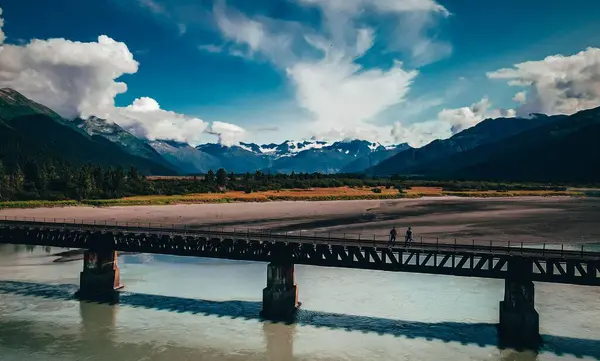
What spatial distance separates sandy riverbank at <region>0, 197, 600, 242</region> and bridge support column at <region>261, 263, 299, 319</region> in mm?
43804

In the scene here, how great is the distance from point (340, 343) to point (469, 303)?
53.7ft

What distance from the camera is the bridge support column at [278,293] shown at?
135 ft

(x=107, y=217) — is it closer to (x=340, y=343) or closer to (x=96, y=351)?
(x=96, y=351)

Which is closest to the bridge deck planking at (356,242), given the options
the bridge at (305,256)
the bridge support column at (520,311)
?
the bridge at (305,256)

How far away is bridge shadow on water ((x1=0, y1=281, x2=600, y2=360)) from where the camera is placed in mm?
35031

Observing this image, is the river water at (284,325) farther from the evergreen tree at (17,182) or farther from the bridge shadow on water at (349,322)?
the evergreen tree at (17,182)

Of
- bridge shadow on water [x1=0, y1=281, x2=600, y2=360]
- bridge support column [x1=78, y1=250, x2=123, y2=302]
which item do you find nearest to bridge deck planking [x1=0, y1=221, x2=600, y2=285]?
bridge support column [x1=78, y1=250, x2=123, y2=302]

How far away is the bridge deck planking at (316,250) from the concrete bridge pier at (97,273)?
1.06 m

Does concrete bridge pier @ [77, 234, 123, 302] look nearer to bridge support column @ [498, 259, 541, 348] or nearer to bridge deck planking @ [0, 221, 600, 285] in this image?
bridge deck planking @ [0, 221, 600, 285]

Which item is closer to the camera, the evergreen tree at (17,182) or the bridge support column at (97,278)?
the bridge support column at (97,278)

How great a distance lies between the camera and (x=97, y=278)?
48594 mm

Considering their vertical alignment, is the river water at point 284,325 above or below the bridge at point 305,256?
below

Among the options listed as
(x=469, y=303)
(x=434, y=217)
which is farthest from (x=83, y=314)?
(x=434, y=217)

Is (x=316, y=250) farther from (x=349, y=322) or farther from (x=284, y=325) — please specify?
(x=284, y=325)
